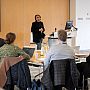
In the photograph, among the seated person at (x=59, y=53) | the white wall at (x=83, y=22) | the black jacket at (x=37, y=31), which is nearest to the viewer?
the seated person at (x=59, y=53)

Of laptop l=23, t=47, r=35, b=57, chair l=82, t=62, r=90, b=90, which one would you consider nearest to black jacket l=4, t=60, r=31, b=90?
chair l=82, t=62, r=90, b=90

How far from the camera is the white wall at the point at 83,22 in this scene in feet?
33.8

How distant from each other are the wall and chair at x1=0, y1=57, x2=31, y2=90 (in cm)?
573

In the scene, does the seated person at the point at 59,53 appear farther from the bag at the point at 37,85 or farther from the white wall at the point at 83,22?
the white wall at the point at 83,22

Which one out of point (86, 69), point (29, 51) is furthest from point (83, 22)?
point (86, 69)

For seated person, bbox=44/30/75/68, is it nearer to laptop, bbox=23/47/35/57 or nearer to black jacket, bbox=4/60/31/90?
black jacket, bbox=4/60/31/90

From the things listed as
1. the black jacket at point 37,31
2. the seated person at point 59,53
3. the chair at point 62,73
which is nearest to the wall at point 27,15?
the black jacket at point 37,31

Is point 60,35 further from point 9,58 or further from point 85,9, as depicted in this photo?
point 85,9

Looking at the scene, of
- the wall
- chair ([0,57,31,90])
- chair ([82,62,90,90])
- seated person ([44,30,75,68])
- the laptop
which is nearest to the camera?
chair ([0,57,31,90])

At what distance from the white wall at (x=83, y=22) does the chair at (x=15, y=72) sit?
671 centimetres

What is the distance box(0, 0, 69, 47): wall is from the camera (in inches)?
371

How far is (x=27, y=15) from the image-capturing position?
32.0 ft

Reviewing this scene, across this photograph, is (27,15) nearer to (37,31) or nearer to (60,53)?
(37,31)

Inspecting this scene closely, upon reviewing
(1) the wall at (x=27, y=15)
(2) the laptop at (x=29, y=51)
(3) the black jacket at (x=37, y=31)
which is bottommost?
(2) the laptop at (x=29, y=51)
